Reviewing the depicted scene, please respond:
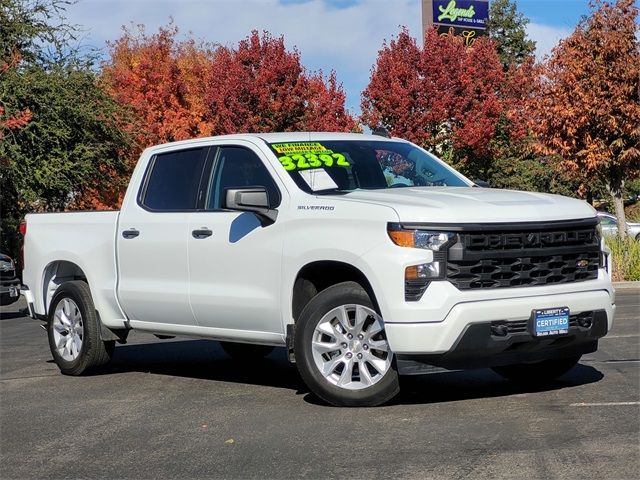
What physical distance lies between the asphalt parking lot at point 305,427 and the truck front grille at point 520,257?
84 centimetres

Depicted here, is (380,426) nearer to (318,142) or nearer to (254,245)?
(254,245)

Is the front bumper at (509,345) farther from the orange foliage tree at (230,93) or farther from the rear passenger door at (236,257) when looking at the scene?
the orange foliage tree at (230,93)

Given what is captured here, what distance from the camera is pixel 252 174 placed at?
836cm

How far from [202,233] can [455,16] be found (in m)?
48.0

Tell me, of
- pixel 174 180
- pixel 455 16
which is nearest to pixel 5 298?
pixel 174 180

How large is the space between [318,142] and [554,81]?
16.5 m

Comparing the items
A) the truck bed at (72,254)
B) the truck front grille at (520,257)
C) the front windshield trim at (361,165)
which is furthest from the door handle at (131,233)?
the truck front grille at (520,257)

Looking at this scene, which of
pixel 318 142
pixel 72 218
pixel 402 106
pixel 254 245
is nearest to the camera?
pixel 254 245

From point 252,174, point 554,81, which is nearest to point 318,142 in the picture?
point 252,174

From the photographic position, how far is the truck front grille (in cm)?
699

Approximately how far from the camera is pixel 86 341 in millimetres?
9562

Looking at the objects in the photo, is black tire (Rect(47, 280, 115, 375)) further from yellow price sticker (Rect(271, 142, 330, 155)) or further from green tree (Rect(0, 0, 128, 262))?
green tree (Rect(0, 0, 128, 262))

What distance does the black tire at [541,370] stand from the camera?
8172 millimetres

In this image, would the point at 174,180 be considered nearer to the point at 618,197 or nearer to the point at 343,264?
the point at 343,264
